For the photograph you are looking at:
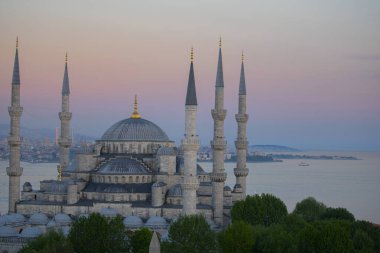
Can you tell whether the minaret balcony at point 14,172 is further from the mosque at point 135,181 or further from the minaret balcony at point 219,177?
the minaret balcony at point 219,177

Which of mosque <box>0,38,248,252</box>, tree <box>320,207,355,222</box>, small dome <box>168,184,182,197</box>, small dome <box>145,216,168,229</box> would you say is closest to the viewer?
mosque <box>0,38,248,252</box>

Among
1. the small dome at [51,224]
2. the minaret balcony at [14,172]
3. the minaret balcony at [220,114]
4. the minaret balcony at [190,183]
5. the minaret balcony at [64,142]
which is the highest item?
the minaret balcony at [220,114]

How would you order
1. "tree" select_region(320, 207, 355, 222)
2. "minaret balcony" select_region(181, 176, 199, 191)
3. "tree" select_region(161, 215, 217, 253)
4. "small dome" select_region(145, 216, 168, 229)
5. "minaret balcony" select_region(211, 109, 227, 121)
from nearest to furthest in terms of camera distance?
1. "tree" select_region(161, 215, 217, 253)
2. "minaret balcony" select_region(181, 176, 199, 191)
3. "tree" select_region(320, 207, 355, 222)
4. "small dome" select_region(145, 216, 168, 229)
5. "minaret balcony" select_region(211, 109, 227, 121)

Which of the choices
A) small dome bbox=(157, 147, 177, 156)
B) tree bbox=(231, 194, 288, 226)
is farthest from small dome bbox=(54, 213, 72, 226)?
tree bbox=(231, 194, 288, 226)

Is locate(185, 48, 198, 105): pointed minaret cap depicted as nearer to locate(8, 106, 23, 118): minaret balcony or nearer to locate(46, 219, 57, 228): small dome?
locate(46, 219, 57, 228): small dome

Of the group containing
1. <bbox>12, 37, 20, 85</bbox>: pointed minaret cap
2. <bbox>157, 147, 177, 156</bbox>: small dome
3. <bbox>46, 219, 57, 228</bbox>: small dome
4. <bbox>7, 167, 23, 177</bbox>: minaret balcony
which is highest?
<bbox>12, 37, 20, 85</bbox>: pointed minaret cap

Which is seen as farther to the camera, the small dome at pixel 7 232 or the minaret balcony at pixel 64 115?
the minaret balcony at pixel 64 115

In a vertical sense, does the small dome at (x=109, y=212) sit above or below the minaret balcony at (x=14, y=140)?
below

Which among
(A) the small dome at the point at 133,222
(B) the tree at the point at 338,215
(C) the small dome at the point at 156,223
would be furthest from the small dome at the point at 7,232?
(B) the tree at the point at 338,215

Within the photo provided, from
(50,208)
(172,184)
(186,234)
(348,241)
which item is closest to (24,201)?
(50,208)
